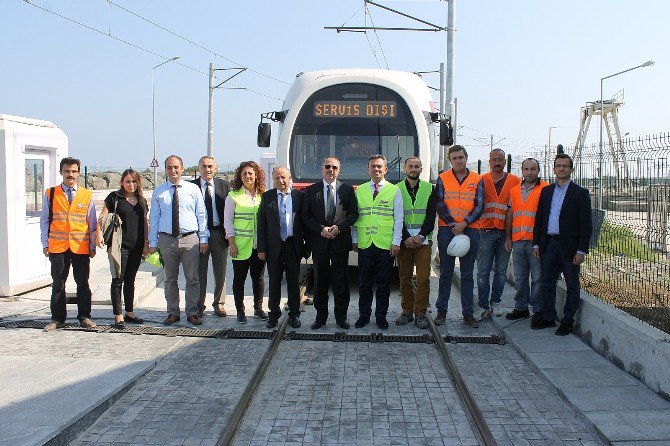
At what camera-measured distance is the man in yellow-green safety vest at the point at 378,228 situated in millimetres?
7980

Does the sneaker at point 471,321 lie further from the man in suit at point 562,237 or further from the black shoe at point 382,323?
the black shoe at point 382,323

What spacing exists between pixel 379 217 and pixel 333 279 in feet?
2.93

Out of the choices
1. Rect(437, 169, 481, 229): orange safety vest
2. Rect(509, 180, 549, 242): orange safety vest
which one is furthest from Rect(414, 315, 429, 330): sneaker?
Rect(509, 180, 549, 242): orange safety vest

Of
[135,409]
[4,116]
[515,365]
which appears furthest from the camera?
[4,116]

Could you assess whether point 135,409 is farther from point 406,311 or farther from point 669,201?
point 669,201

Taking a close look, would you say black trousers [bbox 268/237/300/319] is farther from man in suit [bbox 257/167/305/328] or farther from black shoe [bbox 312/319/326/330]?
black shoe [bbox 312/319/326/330]

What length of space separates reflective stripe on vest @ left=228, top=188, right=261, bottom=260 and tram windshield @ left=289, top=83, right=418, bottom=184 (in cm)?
276

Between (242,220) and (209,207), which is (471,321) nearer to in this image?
(242,220)

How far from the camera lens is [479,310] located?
9.25 m

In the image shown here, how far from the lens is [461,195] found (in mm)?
8055

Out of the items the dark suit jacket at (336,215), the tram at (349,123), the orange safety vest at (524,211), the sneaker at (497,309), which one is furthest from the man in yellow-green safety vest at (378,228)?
the tram at (349,123)

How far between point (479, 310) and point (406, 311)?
1269 millimetres

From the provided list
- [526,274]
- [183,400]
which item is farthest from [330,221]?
[183,400]

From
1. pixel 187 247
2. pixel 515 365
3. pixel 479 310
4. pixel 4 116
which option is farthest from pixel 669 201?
pixel 4 116
